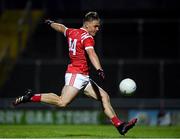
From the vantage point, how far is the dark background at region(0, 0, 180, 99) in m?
21.5

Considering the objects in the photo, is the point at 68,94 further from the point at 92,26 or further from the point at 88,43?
the point at 92,26

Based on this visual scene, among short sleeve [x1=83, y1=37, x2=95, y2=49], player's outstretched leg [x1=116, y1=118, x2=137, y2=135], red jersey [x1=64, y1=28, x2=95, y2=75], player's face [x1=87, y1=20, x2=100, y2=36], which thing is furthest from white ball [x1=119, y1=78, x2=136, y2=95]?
player's face [x1=87, y1=20, x2=100, y2=36]

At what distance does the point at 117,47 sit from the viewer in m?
25.0

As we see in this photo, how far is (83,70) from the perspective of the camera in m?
12.7

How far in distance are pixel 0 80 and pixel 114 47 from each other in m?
4.26

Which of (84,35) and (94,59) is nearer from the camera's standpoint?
(94,59)

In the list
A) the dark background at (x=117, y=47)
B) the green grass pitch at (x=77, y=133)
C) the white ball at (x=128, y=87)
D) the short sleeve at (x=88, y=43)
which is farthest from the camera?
the dark background at (x=117, y=47)

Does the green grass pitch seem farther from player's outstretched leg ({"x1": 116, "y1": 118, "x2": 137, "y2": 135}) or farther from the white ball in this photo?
the white ball

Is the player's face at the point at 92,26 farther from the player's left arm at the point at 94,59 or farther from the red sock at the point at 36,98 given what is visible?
the red sock at the point at 36,98

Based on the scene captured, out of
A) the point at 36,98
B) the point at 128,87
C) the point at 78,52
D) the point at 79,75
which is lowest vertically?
the point at 36,98

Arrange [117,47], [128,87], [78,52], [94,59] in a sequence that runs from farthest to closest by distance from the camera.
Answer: [117,47] < [128,87] < [78,52] < [94,59]

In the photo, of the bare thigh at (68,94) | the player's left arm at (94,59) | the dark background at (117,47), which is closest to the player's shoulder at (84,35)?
the player's left arm at (94,59)

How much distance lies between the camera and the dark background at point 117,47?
70.4 ft

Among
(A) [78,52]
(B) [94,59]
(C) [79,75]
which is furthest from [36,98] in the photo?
(B) [94,59]
